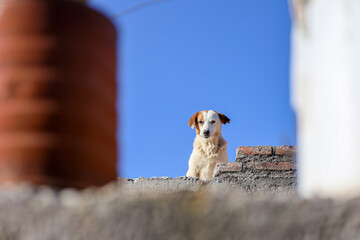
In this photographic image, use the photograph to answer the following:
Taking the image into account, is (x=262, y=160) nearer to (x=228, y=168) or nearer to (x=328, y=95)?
(x=228, y=168)

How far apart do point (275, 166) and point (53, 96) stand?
5.11 meters

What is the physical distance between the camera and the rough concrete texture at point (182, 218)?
3.29 feet

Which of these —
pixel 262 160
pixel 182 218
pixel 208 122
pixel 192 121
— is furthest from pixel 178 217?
pixel 192 121

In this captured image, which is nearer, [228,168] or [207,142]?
[228,168]

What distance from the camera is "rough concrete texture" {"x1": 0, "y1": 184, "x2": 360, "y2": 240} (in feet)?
3.29

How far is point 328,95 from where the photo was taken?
1.15 meters

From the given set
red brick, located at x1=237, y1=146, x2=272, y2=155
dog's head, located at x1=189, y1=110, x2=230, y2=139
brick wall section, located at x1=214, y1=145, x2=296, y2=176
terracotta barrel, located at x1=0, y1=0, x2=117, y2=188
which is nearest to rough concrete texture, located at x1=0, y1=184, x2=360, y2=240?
terracotta barrel, located at x1=0, y1=0, x2=117, y2=188

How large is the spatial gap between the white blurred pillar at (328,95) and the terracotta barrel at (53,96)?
1.39 feet

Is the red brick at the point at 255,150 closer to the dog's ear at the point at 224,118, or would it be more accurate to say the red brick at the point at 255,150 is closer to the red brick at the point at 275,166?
the red brick at the point at 275,166

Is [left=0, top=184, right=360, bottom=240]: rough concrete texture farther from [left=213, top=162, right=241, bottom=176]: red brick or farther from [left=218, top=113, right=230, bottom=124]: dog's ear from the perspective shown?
[left=218, top=113, right=230, bottom=124]: dog's ear

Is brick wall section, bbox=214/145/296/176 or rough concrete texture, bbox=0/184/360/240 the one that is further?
brick wall section, bbox=214/145/296/176

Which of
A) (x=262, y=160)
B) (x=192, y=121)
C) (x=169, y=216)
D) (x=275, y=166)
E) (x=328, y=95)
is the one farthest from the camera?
(x=192, y=121)

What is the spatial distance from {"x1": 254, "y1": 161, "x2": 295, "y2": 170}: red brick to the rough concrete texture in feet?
16.8

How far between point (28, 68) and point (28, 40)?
63 millimetres
